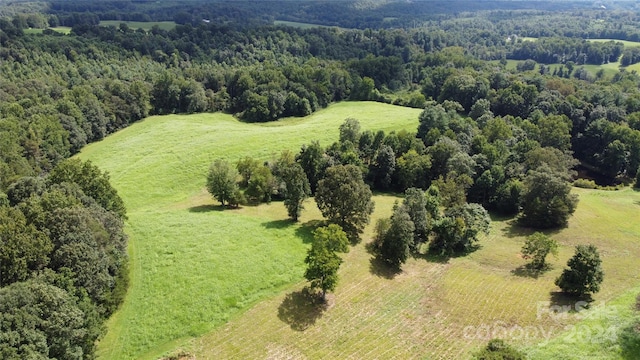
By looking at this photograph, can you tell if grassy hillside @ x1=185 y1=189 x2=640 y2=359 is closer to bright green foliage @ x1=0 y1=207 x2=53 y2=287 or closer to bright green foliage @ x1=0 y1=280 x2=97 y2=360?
bright green foliage @ x1=0 y1=280 x2=97 y2=360

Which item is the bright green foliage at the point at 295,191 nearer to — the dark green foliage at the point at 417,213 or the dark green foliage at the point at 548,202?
the dark green foliage at the point at 417,213

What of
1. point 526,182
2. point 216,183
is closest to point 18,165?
point 216,183

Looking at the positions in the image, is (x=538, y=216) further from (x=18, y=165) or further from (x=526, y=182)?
(x=18, y=165)

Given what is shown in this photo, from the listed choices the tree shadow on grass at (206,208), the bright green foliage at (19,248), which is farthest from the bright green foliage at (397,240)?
the bright green foliage at (19,248)

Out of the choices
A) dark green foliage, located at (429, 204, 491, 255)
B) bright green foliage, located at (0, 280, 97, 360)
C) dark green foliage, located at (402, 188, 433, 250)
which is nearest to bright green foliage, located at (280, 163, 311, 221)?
Result: dark green foliage, located at (402, 188, 433, 250)

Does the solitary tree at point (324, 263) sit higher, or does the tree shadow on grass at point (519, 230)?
the solitary tree at point (324, 263)

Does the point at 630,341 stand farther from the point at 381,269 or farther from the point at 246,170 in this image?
the point at 246,170
